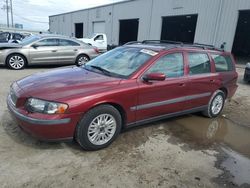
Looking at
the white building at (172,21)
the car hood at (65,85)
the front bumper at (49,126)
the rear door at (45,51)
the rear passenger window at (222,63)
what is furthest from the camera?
the white building at (172,21)

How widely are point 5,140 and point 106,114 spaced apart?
1.62m

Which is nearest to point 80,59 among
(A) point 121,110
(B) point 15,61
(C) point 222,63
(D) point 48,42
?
(D) point 48,42

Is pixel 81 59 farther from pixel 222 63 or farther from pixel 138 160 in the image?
pixel 138 160

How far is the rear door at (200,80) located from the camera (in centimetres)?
446

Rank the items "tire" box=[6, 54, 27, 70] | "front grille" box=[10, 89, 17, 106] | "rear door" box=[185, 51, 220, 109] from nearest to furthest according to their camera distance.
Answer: "front grille" box=[10, 89, 17, 106] → "rear door" box=[185, 51, 220, 109] → "tire" box=[6, 54, 27, 70]

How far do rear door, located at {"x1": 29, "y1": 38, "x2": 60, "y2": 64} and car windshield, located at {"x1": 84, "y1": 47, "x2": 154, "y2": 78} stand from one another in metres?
6.07

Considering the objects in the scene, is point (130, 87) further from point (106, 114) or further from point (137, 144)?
point (137, 144)

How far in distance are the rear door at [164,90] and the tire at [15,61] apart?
293 inches

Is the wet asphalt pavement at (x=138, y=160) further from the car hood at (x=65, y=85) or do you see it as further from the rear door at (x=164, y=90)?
the car hood at (x=65, y=85)

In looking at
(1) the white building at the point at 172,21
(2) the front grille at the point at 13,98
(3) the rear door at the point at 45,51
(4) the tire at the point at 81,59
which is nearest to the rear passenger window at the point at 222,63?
(2) the front grille at the point at 13,98

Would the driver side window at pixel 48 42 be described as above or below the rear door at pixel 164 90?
above

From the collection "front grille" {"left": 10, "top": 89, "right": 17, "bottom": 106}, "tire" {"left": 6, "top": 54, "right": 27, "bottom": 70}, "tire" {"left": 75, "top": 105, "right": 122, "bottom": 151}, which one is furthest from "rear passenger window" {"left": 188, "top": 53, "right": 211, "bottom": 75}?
"tire" {"left": 6, "top": 54, "right": 27, "bottom": 70}

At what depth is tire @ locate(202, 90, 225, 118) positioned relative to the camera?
5129mm

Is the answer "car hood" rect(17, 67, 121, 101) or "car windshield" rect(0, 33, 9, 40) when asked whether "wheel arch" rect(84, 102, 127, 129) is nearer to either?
"car hood" rect(17, 67, 121, 101)
